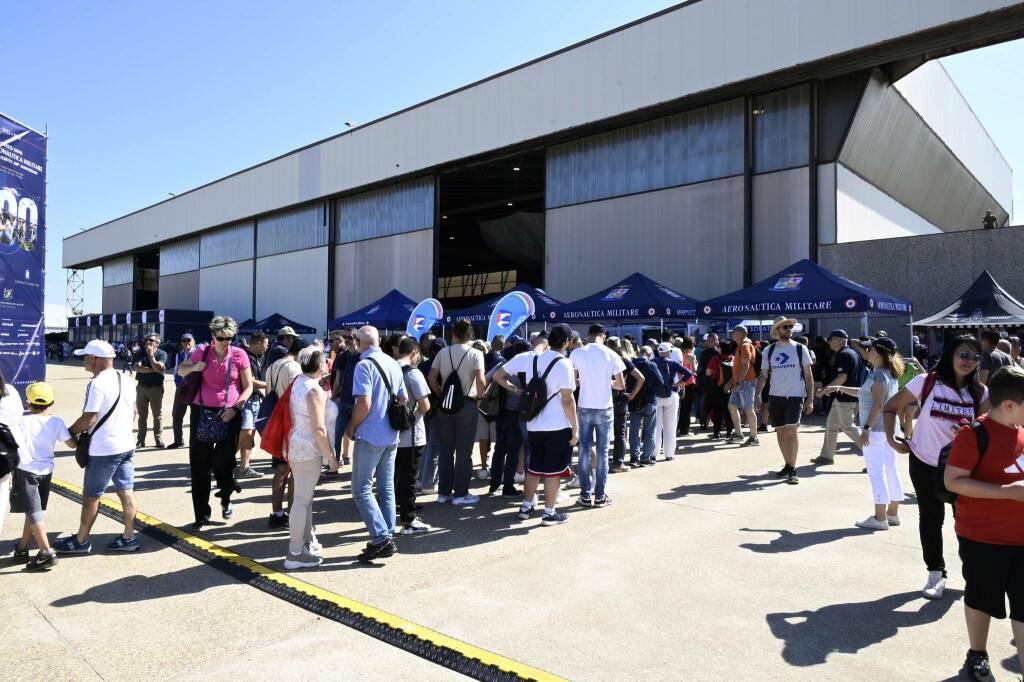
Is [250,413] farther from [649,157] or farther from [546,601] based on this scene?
[649,157]

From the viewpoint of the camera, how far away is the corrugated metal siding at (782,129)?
1830 cm

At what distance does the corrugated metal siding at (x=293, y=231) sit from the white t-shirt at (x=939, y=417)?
106 feet

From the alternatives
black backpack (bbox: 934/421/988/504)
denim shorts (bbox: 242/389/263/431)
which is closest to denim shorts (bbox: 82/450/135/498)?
denim shorts (bbox: 242/389/263/431)

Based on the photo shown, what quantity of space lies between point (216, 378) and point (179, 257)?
4695 cm

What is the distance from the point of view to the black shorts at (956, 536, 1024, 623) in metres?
2.98

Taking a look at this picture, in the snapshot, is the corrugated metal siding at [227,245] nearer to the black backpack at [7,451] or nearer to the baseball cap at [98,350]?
the baseball cap at [98,350]

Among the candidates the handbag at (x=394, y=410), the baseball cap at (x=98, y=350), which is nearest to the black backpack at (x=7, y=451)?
the baseball cap at (x=98, y=350)

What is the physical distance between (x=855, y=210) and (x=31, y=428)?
65.7 feet

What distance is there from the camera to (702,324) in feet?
59.5

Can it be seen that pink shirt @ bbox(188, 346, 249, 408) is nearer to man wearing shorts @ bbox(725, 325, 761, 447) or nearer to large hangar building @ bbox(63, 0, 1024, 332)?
man wearing shorts @ bbox(725, 325, 761, 447)

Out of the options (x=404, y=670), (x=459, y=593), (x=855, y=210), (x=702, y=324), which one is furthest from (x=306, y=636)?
(x=855, y=210)

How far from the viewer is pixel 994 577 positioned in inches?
121

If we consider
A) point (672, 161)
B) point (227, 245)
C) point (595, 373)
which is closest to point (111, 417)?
point (595, 373)

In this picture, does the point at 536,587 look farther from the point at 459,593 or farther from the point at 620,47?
the point at 620,47
